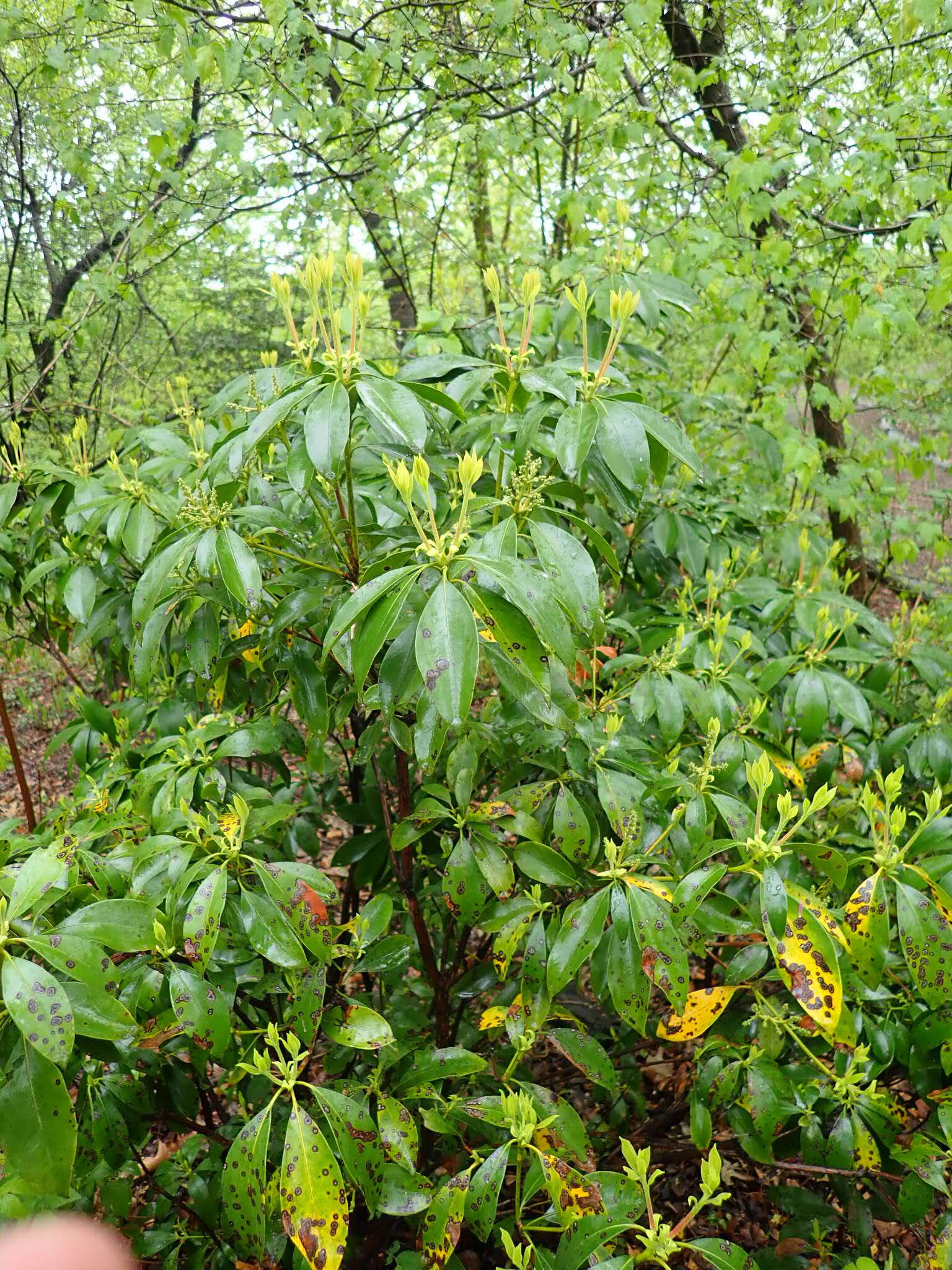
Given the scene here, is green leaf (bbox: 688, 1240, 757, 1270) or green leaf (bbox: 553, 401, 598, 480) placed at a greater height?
green leaf (bbox: 553, 401, 598, 480)

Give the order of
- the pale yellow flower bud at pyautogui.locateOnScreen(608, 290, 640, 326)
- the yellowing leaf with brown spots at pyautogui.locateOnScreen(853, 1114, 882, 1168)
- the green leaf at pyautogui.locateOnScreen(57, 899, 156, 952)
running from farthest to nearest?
the yellowing leaf with brown spots at pyautogui.locateOnScreen(853, 1114, 882, 1168)
the pale yellow flower bud at pyautogui.locateOnScreen(608, 290, 640, 326)
the green leaf at pyautogui.locateOnScreen(57, 899, 156, 952)

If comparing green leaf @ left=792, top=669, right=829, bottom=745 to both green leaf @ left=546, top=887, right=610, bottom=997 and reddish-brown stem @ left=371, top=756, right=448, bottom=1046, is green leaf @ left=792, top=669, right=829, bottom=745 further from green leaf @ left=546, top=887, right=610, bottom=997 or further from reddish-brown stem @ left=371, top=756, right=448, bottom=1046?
reddish-brown stem @ left=371, top=756, right=448, bottom=1046

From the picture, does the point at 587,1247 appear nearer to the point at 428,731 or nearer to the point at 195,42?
the point at 428,731

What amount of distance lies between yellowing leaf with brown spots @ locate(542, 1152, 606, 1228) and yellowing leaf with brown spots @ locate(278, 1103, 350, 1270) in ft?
0.88

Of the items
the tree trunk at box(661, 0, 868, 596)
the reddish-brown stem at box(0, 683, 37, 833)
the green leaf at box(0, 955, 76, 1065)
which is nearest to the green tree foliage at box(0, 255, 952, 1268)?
the green leaf at box(0, 955, 76, 1065)

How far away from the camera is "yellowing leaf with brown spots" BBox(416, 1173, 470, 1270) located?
3.88 feet

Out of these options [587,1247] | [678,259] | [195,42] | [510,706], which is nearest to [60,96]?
[195,42]

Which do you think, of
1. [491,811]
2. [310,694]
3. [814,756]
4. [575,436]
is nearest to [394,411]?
[575,436]

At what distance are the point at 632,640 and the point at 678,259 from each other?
143 cm

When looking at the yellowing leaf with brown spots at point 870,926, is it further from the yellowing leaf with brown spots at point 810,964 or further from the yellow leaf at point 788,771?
the yellow leaf at point 788,771

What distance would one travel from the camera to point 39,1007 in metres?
0.90

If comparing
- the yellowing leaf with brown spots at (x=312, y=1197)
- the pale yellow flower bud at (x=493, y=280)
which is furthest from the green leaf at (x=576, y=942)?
the pale yellow flower bud at (x=493, y=280)

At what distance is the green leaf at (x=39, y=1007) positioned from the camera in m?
0.88

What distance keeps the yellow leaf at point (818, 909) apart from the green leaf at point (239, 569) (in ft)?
2.71
